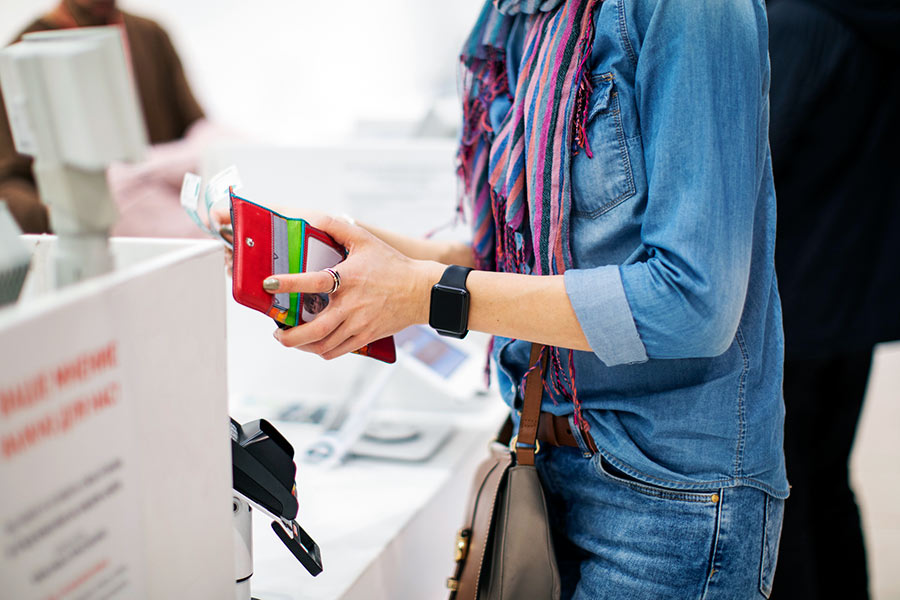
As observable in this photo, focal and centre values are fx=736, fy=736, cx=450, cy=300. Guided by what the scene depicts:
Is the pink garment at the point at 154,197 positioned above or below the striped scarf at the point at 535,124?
below

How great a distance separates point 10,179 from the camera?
203 cm

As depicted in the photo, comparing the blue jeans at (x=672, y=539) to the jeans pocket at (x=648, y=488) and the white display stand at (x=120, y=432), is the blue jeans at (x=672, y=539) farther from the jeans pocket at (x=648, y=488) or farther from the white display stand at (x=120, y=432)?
the white display stand at (x=120, y=432)

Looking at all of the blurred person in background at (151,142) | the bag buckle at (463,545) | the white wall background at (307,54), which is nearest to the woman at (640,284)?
the bag buckle at (463,545)

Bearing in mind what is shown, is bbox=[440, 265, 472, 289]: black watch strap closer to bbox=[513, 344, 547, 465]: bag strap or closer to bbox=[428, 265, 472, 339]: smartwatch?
bbox=[428, 265, 472, 339]: smartwatch

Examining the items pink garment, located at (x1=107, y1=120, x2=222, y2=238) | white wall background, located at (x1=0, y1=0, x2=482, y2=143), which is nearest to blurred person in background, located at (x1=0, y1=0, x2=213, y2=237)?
pink garment, located at (x1=107, y1=120, x2=222, y2=238)

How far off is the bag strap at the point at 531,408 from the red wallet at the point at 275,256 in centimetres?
25

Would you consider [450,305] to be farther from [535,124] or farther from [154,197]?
[154,197]

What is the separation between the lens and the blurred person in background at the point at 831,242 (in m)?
1.31

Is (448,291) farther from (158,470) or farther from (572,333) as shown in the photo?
(158,470)

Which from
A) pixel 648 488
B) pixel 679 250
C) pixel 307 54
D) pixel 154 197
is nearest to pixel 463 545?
pixel 648 488

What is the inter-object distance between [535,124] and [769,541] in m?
0.52

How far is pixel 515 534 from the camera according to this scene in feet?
2.74

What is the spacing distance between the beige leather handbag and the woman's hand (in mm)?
174

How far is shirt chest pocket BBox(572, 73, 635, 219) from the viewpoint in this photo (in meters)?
0.72
